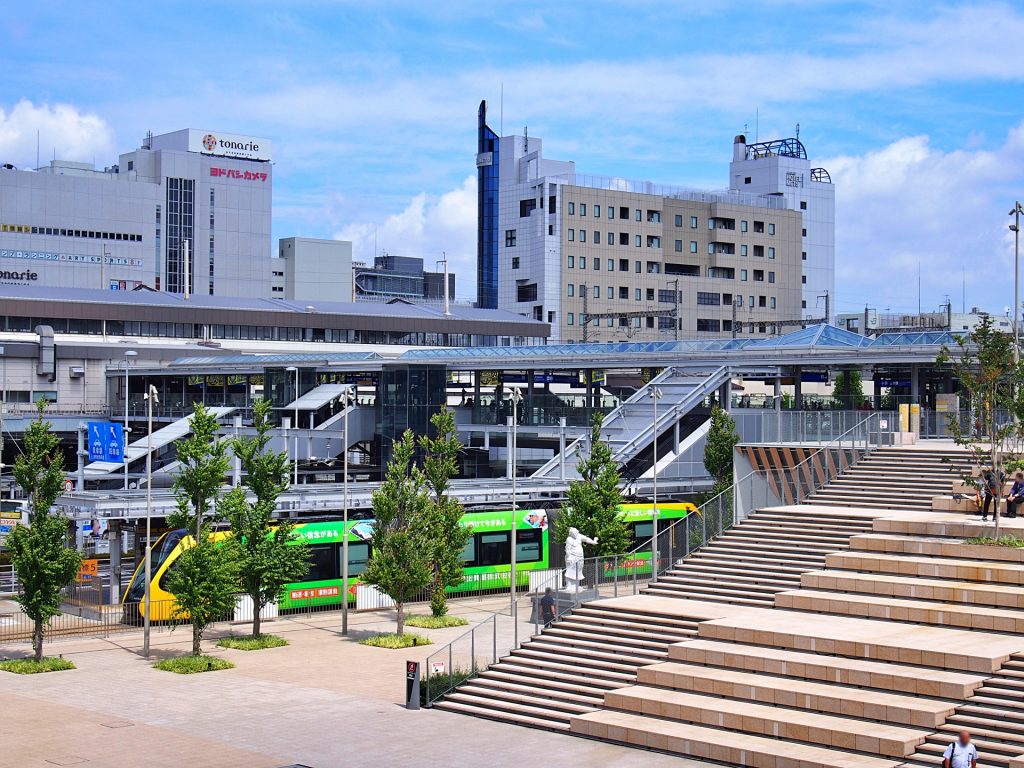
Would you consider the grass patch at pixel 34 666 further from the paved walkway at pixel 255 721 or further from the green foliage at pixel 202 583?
the green foliage at pixel 202 583

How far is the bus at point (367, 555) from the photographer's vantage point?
3712 cm

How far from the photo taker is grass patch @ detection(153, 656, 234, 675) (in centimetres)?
3183

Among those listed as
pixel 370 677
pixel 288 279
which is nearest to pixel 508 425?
pixel 370 677

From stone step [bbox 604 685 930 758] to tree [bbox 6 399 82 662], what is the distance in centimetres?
1397

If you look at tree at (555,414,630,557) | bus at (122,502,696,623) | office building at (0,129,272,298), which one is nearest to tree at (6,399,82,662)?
bus at (122,502,696,623)

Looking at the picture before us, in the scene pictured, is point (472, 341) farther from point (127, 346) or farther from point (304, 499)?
point (304, 499)

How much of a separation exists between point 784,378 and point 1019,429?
25.9 metres

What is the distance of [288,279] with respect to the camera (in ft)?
564

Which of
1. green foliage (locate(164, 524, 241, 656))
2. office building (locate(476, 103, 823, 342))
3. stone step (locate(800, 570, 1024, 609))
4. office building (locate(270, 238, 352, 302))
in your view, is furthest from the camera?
office building (locate(270, 238, 352, 302))

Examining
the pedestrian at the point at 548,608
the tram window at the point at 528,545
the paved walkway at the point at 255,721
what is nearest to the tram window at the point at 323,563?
the paved walkway at the point at 255,721

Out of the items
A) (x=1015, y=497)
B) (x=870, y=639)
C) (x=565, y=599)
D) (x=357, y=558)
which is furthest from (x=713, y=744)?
(x=357, y=558)

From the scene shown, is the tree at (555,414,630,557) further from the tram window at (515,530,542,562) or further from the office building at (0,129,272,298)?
the office building at (0,129,272,298)

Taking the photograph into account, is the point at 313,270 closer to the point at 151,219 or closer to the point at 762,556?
the point at 151,219

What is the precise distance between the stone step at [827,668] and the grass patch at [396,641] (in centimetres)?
978
